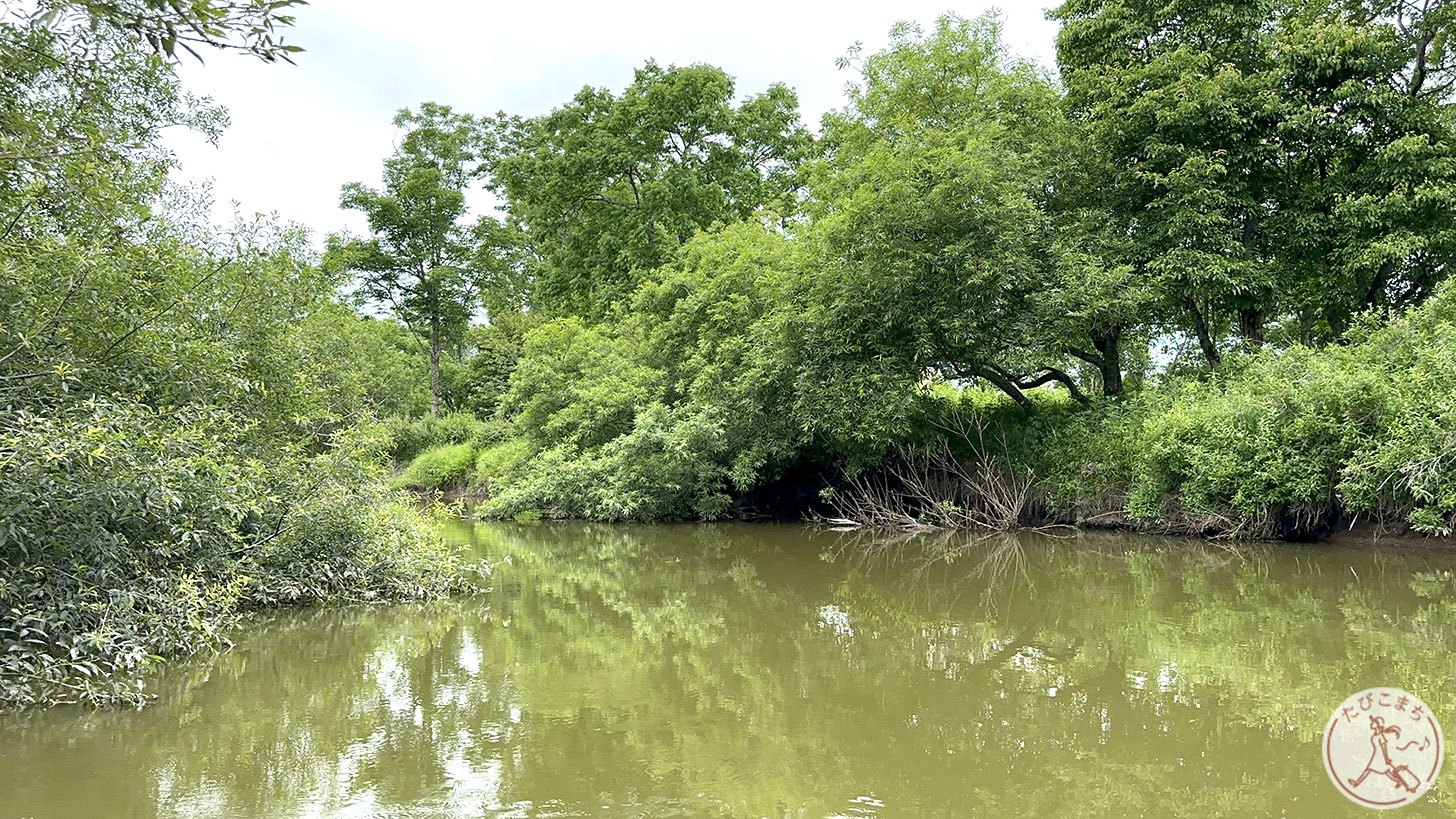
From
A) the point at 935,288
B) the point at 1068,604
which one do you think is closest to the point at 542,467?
the point at 935,288

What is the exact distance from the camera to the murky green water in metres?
3.39

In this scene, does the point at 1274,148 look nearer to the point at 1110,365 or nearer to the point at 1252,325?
the point at 1252,325

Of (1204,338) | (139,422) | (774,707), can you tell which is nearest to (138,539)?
(139,422)

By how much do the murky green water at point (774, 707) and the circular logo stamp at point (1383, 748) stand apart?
3.3 inches

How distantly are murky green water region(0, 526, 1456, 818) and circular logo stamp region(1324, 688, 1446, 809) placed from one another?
8 centimetres

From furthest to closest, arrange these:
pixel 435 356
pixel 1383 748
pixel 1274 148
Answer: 1. pixel 435 356
2. pixel 1274 148
3. pixel 1383 748

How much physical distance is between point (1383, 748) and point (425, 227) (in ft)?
85.3

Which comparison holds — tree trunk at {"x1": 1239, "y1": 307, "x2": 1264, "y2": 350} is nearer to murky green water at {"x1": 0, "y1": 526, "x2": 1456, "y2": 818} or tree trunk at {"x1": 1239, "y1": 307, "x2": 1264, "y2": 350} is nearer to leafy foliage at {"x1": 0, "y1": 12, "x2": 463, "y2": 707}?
murky green water at {"x1": 0, "y1": 526, "x2": 1456, "y2": 818}

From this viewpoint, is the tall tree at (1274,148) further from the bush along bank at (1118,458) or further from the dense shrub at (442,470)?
the dense shrub at (442,470)

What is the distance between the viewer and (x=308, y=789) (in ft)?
11.3

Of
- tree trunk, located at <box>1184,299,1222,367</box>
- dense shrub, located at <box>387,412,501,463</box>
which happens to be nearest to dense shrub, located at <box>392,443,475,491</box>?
dense shrub, located at <box>387,412,501,463</box>

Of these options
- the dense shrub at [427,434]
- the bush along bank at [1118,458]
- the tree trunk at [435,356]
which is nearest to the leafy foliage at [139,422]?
the bush along bank at [1118,458]

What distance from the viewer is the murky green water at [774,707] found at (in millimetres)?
3393

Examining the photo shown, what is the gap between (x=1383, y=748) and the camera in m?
3.98
